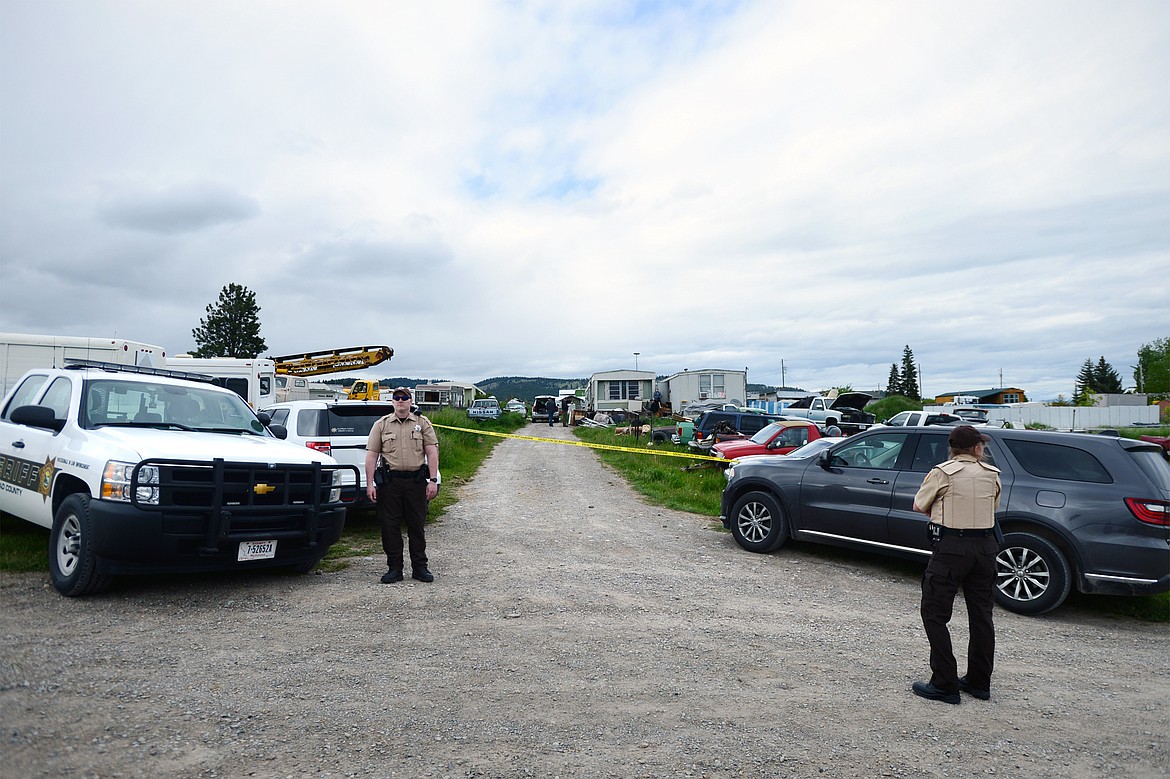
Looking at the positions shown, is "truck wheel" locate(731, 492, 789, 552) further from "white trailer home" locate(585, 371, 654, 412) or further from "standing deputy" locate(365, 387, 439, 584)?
"white trailer home" locate(585, 371, 654, 412)

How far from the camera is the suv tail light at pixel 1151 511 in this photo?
5.96 meters

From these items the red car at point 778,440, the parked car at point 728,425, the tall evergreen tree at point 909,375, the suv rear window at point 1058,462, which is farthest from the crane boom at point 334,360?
the tall evergreen tree at point 909,375

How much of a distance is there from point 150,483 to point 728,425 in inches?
628

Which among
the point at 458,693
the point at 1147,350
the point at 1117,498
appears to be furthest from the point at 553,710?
the point at 1147,350

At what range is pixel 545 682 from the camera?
443cm

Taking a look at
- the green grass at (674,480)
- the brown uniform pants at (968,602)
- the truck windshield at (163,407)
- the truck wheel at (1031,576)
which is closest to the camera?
the brown uniform pants at (968,602)

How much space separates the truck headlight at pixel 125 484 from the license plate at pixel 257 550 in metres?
0.78

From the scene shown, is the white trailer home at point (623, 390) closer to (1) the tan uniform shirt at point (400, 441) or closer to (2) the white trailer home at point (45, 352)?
(2) the white trailer home at point (45, 352)

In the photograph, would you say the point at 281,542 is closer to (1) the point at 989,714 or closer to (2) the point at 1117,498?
(1) the point at 989,714

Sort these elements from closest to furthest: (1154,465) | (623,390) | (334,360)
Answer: (1154,465) < (334,360) < (623,390)

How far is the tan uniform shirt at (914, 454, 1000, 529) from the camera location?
442cm

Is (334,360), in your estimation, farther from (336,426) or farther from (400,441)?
(400,441)

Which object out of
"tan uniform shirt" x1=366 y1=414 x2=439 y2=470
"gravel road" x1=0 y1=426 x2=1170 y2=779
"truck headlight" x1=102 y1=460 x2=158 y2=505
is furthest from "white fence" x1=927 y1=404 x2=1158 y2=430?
"truck headlight" x1=102 y1=460 x2=158 y2=505

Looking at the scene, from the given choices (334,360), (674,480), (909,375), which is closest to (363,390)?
(334,360)
